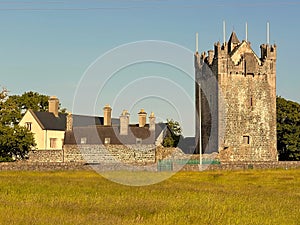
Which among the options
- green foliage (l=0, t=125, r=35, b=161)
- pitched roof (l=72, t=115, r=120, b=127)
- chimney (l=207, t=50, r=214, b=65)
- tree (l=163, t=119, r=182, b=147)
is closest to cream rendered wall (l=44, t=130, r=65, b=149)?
pitched roof (l=72, t=115, r=120, b=127)

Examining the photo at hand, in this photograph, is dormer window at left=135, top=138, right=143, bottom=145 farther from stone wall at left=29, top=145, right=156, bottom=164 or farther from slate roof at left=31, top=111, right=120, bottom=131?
slate roof at left=31, top=111, right=120, bottom=131

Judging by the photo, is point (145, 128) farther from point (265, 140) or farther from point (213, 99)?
point (265, 140)

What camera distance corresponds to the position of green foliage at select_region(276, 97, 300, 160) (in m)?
78.6

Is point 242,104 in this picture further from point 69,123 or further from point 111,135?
point 69,123

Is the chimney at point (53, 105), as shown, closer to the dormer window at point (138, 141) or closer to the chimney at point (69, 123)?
the chimney at point (69, 123)

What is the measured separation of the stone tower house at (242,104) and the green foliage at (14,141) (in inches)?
844

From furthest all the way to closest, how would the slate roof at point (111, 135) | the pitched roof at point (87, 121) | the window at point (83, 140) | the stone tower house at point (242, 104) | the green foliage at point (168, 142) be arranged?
the pitched roof at point (87, 121) < the window at point (83, 140) < the slate roof at point (111, 135) < the green foliage at point (168, 142) < the stone tower house at point (242, 104)

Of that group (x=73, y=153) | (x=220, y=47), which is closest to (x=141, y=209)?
(x=220, y=47)

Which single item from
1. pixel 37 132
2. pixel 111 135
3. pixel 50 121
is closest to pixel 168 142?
pixel 111 135

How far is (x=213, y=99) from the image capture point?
2844 inches

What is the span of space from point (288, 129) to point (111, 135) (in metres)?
24.6

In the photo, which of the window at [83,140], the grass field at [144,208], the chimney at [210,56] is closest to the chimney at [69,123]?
the window at [83,140]

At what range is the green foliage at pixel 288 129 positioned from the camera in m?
78.6

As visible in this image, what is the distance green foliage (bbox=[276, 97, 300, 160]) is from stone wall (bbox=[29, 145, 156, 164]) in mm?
18757
